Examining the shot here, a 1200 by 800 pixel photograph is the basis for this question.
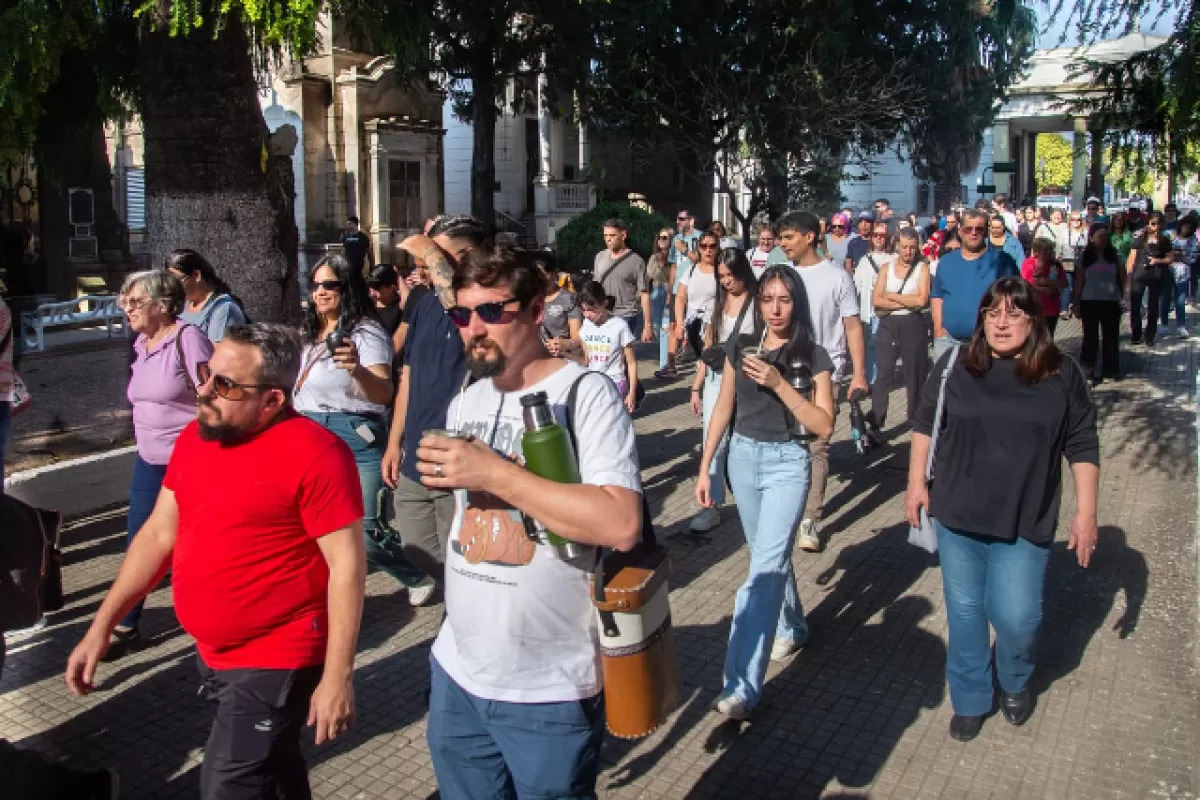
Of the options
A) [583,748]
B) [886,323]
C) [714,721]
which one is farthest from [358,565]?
[886,323]

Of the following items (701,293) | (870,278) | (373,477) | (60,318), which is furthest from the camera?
(60,318)

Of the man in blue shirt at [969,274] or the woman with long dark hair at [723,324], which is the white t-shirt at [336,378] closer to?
the woman with long dark hair at [723,324]

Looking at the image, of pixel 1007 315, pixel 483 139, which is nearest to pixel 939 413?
pixel 1007 315

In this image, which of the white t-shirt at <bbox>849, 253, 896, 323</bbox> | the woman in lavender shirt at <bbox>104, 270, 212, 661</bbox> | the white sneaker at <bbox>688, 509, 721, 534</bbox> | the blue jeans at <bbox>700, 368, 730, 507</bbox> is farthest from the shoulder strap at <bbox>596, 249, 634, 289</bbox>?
the woman in lavender shirt at <bbox>104, 270, 212, 661</bbox>

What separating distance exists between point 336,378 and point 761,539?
7.33 feet

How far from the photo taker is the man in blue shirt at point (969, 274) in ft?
26.6

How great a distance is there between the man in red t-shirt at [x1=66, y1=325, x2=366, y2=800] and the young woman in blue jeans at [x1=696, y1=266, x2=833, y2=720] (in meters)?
1.86

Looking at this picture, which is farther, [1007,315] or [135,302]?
[135,302]

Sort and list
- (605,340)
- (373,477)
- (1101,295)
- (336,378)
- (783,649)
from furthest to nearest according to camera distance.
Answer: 1. (1101,295)
2. (605,340)
3. (373,477)
4. (336,378)
5. (783,649)

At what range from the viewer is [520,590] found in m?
2.62

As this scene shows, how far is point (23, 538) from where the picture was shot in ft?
11.6

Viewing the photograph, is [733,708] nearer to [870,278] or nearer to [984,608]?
[984,608]

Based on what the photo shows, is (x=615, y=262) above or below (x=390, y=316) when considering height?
above

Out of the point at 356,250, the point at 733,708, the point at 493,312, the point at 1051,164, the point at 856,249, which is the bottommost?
the point at 733,708
